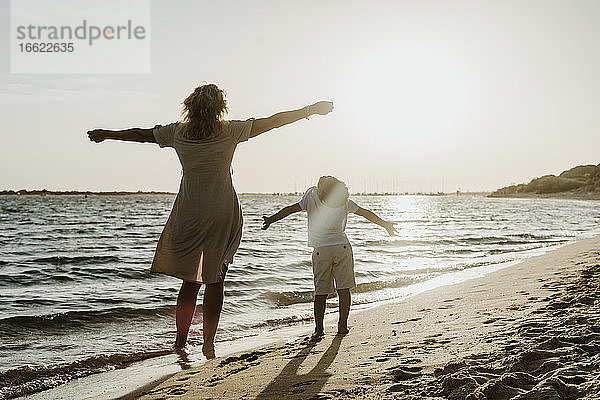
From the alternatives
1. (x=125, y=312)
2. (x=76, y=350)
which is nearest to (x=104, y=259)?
(x=125, y=312)

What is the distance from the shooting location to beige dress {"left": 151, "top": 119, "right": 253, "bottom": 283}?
14.6ft

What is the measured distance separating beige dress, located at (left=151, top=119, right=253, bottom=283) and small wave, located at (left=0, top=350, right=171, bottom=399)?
146 cm

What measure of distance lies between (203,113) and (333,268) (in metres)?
2.07

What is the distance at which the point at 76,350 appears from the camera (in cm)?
604

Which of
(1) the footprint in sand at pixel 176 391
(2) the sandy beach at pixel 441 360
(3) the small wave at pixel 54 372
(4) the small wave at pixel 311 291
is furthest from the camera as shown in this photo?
(4) the small wave at pixel 311 291

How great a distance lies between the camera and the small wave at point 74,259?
1506 cm

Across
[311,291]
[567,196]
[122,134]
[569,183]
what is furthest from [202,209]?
[569,183]

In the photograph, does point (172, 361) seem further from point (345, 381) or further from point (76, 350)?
point (345, 381)

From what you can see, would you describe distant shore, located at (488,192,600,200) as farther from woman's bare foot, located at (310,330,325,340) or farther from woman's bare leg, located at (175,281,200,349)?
woman's bare leg, located at (175,281,200,349)

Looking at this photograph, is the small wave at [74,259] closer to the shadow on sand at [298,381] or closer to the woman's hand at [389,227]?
the woman's hand at [389,227]

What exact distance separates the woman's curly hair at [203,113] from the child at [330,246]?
134 cm

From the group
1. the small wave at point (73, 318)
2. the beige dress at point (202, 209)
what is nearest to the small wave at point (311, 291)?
the small wave at point (73, 318)

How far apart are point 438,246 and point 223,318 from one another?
13.5 m

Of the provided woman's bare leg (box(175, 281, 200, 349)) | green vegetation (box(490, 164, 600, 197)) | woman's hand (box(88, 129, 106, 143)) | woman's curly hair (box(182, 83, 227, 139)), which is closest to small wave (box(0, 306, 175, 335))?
woman's bare leg (box(175, 281, 200, 349))
